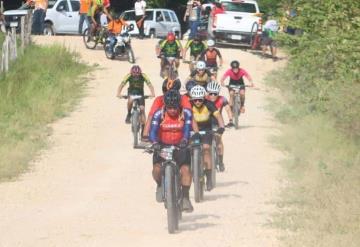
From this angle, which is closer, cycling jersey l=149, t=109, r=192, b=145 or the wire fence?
cycling jersey l=149, t=109, r=192, b=145

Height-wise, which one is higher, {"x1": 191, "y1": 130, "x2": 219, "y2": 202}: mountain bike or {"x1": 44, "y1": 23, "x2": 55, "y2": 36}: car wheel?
{"x1": 191, "y1": 130, "x2": 219, "y2": 202}: mountain bike

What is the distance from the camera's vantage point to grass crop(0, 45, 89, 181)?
1760 cm

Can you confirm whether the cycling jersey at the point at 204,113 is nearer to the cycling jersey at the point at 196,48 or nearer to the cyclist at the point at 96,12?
the cycling jersey at the point at 196,48

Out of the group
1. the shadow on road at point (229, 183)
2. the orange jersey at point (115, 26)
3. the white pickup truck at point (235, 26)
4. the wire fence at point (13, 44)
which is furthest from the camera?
the white pickup truck at point (235, 26)

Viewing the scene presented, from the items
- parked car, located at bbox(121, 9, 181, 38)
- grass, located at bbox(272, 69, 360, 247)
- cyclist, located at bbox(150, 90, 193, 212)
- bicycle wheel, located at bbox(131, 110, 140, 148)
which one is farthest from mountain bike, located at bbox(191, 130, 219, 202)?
parked car, located at bbox(121, 9, 181, 38)

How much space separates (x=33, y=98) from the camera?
931 inches

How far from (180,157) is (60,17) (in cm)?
2617

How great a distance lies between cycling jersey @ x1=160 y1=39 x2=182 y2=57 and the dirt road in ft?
9.82

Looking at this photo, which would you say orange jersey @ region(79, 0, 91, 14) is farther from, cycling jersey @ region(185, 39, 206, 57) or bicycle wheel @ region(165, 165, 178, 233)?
bicycle wheel @ region(165, 165, 178, 233)

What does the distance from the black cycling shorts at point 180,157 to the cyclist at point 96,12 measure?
829 inches

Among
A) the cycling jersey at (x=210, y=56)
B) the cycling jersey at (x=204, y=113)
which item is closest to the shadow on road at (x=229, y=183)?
the cycling jersey at (x=204, y=113)

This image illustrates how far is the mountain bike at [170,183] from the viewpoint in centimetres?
1047

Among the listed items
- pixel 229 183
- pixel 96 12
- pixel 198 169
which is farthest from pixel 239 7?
pixel 198 169

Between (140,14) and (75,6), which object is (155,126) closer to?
(140,14)
